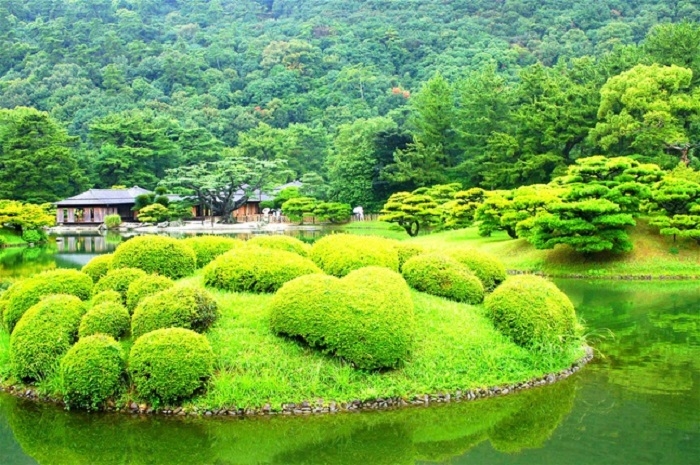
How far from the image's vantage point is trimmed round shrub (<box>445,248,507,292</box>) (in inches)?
452

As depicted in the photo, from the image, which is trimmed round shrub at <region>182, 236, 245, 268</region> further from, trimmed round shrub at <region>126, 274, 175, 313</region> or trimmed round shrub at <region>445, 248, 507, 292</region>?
trimmed round shrub at <region>445, 248, 507, 292</region>

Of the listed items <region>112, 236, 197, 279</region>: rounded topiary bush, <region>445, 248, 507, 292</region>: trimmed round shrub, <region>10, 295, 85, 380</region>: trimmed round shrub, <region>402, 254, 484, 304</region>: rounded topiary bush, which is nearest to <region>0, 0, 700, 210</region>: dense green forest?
<region>445, 248, 507, 292</region>: trimmed round shrub

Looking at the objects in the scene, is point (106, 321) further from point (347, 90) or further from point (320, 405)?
point (347, 90)

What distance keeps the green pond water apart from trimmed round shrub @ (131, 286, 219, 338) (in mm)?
1206

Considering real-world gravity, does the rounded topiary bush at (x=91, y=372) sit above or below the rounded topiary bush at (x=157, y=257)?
below

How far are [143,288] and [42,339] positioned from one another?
1.43 m

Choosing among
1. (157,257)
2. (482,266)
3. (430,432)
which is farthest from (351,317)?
(482,266)

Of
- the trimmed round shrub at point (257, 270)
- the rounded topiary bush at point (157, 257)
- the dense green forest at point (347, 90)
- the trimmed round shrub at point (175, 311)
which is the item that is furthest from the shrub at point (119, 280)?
the dense green forest at point (347, 90)

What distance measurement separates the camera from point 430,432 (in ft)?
23.8

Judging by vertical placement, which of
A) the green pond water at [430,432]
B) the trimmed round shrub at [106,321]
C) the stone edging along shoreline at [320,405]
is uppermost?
the trimmed round shrub at [106,321]

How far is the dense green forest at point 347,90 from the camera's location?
33.9 m

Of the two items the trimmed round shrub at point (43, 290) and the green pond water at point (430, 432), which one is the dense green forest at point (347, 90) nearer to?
the green pond water at point (430, 432)

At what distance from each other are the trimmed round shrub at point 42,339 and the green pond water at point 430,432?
1.52ft

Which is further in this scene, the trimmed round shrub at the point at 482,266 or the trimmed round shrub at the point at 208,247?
the trimmed round shrub at the point at 208,247
